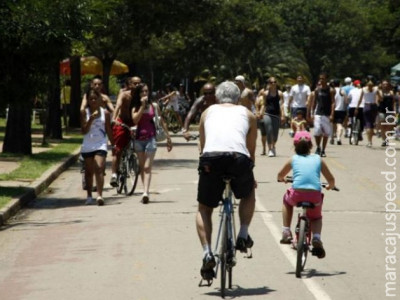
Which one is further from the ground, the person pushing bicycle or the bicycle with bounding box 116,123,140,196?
the person pushing bicycle

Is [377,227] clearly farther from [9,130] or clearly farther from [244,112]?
[9,130]

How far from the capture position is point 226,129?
1030cm

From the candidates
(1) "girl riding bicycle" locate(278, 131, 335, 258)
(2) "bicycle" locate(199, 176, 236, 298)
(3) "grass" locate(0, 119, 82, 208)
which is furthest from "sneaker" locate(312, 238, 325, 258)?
(3) "grass" locate(0, 119, 82, 208)

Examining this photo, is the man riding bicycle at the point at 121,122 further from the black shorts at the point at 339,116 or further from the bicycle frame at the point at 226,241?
the black shorts at the point at 339,116

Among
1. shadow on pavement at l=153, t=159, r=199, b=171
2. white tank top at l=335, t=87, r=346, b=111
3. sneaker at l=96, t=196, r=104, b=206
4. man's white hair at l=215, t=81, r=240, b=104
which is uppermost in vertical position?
man's white hair at l=215, t=81, r=240, b=104

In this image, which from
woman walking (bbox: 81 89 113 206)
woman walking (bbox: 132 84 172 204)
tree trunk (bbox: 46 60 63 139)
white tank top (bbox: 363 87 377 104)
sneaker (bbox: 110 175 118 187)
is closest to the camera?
woman walking (bbox: 81 89 113 206)

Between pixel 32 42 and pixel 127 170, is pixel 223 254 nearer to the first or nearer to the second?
pixel 32 42

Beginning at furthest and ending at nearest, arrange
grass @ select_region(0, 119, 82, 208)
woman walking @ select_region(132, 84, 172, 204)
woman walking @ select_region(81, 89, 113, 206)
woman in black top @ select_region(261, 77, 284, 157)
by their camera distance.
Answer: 1. woman in black top @ select_region(261, 77, 284, 157)
2. grass @ select_region(0, 119, 82, 208)
3. woman walking @ select_region(132, 84, 172, 204)
4. woman walking @ select_region(81, 89, 113, 206)

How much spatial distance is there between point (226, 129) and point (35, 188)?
970cm

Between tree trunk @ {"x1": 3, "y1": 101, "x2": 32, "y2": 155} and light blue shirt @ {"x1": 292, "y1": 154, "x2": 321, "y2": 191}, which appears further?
tree trunk @ {"x1": 3, "y1": 101, "x2": 32, "y2": 155}

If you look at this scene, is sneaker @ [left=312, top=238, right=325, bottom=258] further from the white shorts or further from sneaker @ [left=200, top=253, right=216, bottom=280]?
the white shorts

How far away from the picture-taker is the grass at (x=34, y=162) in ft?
61.1

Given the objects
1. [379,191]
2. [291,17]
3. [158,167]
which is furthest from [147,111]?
[291,17]

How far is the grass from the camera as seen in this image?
18623mm
